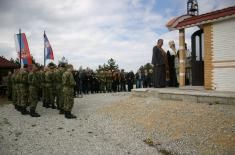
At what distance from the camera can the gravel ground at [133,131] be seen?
7.10 m

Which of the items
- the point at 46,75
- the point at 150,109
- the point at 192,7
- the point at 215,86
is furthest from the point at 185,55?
the point at 192,7

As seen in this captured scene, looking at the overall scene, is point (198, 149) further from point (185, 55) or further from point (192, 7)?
point (192, 7)

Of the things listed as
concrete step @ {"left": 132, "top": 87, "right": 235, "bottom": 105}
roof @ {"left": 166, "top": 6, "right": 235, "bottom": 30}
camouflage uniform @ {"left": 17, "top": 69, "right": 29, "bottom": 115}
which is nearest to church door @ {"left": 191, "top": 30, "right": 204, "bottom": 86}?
roof @ {"left": 166, "top": 6, "right": 235, "bottom": 30}

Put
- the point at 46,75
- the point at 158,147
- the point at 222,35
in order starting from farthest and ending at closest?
the point at 46,75, the point at 222,35, the point at 158,147

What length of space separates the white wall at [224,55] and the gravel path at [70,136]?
4.48m

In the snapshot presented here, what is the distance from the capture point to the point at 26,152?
A: 6.89 meters

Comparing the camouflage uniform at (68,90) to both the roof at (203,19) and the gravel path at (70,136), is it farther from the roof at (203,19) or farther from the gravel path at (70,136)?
the roof at (203,19)

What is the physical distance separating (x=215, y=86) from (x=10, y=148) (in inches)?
321

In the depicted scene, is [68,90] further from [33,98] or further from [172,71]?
[172,71]

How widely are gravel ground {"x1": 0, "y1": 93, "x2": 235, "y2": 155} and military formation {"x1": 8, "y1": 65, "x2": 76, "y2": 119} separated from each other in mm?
699

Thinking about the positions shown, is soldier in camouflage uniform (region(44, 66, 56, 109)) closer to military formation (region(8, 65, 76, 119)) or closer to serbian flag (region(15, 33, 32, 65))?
military formation (region(8, 65, 76, 119))

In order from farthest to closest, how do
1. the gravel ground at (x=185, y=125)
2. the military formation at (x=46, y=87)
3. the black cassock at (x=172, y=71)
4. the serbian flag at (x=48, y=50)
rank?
the serbian flag at (x=48, y=50) < the black cassock at (x=172, y=71) < the military formation at (x=46, y=87) < the gravel ground at (x=185, y=125)

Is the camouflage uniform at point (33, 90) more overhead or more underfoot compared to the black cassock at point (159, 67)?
more underfoot

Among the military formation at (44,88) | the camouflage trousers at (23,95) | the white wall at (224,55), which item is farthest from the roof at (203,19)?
the camouflage trousers at (23,95)
